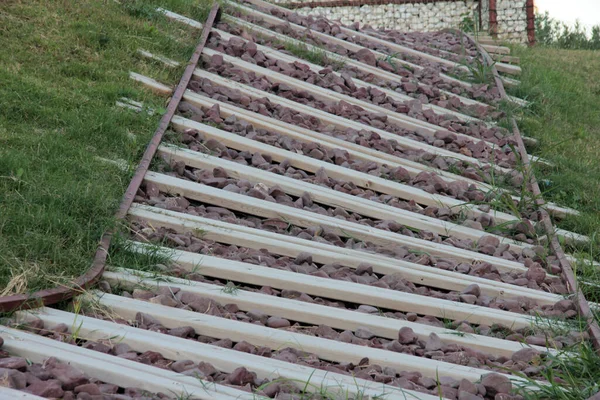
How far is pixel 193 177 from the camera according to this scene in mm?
4367

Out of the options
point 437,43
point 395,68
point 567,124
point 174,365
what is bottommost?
point 174,365

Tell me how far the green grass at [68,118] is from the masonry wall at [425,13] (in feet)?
14.9

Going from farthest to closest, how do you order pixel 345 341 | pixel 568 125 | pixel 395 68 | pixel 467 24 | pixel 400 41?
pixel 467 24 → pixel 400 41 → pixel 395 68 → pixel 568 125 → pixel 345 341

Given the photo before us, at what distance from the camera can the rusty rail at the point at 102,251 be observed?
298cm

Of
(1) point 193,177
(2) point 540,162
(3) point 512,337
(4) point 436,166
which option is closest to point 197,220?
(1) point 193,177

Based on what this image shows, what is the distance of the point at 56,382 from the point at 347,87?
4107mm

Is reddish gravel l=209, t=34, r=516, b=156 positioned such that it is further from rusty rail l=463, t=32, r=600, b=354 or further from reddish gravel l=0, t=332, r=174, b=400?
reddish gravel l=0, t=332, r=174, b=400

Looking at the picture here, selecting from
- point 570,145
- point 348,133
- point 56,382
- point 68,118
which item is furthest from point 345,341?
point 570,145

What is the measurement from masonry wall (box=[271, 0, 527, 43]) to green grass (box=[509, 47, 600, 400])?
1.36m

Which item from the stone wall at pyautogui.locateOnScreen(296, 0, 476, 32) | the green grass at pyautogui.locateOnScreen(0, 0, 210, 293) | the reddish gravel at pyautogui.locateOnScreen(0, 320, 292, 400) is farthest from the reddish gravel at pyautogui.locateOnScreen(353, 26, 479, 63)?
the reddish gravel at pyautogui.locateOnScreen(0, 320, 292, 400)

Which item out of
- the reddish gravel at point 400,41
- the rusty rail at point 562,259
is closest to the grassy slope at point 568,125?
the rusty rail at point 562,259

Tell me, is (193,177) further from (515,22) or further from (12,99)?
(515,22)

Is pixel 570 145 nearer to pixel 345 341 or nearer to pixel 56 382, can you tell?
pixel 345 341

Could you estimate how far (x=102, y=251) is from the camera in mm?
3441
